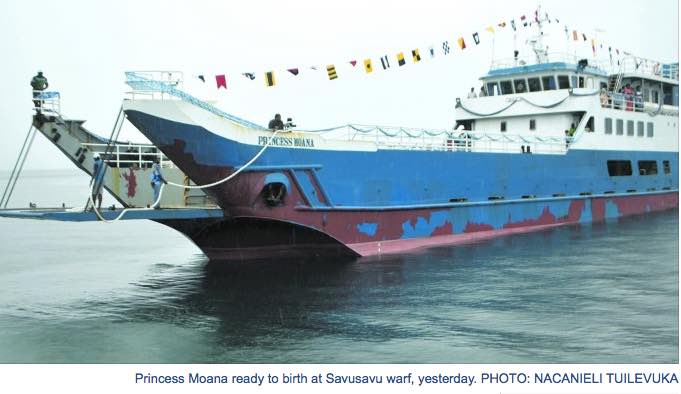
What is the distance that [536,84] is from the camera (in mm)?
25516

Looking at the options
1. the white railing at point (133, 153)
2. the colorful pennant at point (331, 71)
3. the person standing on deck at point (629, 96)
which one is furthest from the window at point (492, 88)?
the white railing at point (133, 153)

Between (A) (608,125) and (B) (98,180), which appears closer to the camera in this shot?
(B) (98,180)

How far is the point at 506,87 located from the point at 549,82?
1424 millimetres

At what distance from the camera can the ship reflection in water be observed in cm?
988

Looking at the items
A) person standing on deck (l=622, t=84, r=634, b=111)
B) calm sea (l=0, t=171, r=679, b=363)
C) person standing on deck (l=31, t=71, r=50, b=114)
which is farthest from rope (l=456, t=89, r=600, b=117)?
person standing on deck (l=31, t=71, r=50, b=114)

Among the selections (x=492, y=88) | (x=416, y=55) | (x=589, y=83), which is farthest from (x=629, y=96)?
(x=416, y=55)

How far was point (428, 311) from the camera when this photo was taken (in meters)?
11.9

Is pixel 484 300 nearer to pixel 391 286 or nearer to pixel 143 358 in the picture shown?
pixel 391 286

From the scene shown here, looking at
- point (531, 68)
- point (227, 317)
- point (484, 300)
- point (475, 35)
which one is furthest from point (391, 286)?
point (531, 68)

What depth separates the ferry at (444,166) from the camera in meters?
15.5

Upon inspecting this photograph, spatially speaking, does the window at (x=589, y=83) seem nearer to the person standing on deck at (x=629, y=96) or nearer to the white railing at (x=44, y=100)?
the person standing on deck at (x=629, y=96)

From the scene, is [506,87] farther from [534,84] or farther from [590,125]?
[590,125]

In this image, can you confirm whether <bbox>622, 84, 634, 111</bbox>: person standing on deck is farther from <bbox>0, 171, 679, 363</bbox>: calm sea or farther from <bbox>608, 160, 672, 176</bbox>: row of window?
<bbox>0, 171, 679, 363</bbox>: calm sea

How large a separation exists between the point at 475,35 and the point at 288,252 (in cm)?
902
